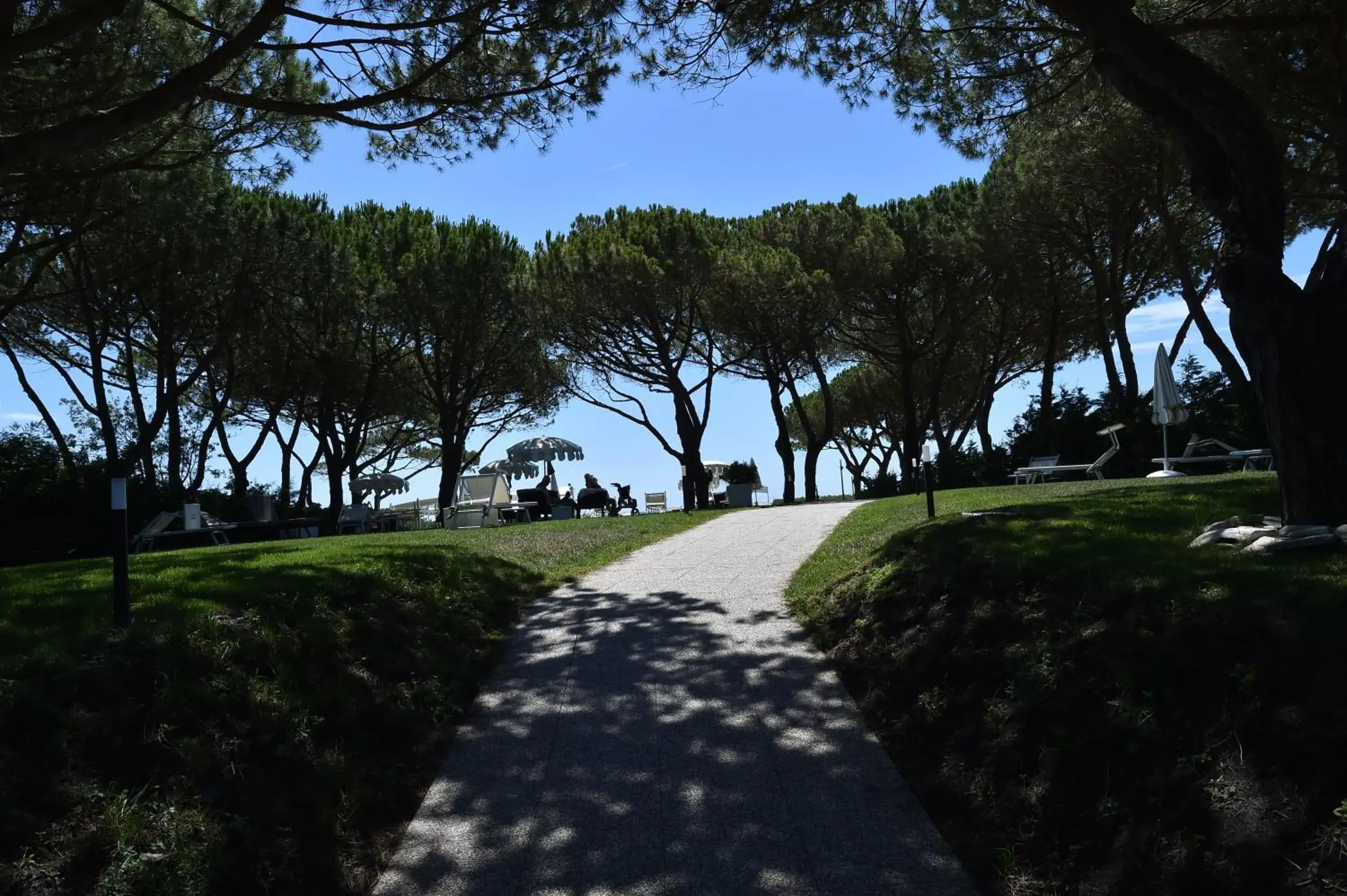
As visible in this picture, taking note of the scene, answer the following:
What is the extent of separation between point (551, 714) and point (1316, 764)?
11.2ft

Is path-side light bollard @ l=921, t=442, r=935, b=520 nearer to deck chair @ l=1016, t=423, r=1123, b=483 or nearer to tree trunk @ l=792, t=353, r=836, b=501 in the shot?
deck chair @ l=1016, t=423, r=1123, b=483

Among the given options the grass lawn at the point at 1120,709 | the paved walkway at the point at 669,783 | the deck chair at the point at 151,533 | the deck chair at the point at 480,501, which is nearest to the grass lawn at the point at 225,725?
the paved walkway at the point at 669,783

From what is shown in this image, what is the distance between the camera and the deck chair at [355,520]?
72.1 ft

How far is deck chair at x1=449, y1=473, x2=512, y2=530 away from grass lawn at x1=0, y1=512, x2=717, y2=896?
14.5 metres

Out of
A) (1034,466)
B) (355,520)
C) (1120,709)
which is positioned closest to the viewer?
(1120,709)

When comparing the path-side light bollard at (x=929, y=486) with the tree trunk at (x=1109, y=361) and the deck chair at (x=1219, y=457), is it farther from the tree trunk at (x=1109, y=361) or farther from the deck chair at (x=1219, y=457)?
the tree trunk at (x=1109, y=361)

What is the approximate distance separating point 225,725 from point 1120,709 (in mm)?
3525

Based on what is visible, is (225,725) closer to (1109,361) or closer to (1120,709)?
(1120,709)

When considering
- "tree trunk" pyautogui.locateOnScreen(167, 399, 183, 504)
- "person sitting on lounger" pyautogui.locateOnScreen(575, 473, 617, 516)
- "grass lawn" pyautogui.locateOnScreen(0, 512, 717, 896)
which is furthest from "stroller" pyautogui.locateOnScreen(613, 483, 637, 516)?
"grass lawn" pyautogui.locateOnScreen(0, 512, 717, 896)

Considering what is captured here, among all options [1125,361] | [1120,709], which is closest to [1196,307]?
[1125,361]

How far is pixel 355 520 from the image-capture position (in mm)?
21953

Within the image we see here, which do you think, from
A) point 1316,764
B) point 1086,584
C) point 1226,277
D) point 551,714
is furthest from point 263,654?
point 1226,277

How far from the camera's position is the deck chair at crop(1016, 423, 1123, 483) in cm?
1767

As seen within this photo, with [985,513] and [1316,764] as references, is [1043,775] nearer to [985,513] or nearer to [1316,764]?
[1316,764]
